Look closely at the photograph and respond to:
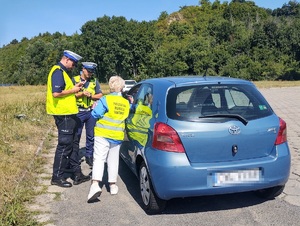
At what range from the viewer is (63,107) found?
525 cm

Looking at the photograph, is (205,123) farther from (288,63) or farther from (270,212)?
(288,63)

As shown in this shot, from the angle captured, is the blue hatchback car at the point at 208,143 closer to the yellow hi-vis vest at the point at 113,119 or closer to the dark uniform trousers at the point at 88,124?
the yellow hi-vis vest at the point at 113,119

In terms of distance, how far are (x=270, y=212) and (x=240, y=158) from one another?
2.70 feet

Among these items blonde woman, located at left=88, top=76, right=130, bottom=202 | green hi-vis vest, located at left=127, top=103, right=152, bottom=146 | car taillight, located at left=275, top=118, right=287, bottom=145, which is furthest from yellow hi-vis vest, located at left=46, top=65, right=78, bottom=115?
car taillight, located at left=275, top=118, right=287, bottom=145

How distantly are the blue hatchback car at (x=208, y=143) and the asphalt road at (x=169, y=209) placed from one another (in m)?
0.28

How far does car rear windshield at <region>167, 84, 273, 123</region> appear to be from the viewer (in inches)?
161

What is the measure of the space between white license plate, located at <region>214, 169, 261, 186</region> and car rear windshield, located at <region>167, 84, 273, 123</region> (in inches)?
23.5

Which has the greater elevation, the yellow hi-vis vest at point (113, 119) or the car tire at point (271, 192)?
the yellow hi-vis vest at point (113, 119)

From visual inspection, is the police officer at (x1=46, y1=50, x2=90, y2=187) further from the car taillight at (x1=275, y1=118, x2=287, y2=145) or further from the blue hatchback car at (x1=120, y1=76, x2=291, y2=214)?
the car taillight at (x1=275, y1=118, x2=287, y2=145)

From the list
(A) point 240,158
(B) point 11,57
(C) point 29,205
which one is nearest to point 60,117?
(C) point 29,205

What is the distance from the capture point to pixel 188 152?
13.1 ft

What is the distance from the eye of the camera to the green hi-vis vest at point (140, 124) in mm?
4461

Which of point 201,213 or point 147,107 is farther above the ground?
point 147,107

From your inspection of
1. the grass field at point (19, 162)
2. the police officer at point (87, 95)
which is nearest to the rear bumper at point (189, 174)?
the grass field at point (19, 162)
